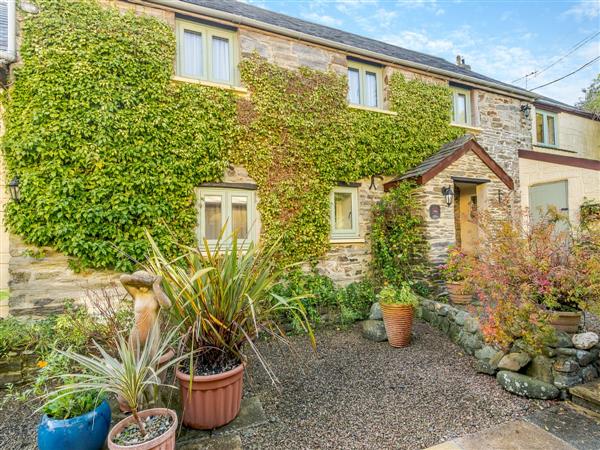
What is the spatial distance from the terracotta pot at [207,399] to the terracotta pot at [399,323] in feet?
9.67

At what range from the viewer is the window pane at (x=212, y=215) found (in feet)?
19.6

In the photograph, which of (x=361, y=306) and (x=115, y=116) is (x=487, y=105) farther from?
(x=115, y=116)

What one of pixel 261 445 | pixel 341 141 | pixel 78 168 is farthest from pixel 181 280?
pixel 341 141

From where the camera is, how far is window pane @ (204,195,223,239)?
597 centimetres

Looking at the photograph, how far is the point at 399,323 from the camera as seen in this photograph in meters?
4.85

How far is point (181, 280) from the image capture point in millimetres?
2789

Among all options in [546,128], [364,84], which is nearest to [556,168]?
[546,128]

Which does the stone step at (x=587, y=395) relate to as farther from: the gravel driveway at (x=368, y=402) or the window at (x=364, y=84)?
the window at (x=364, y=84)

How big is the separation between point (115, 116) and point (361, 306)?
596 cm

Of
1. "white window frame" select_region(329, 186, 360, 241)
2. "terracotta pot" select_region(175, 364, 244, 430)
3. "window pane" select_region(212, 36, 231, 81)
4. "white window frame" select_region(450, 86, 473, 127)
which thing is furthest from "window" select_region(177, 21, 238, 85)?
"white window frame" select_region(450, 86, 473, 127)

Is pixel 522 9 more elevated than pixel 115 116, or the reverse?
pixel 522 9

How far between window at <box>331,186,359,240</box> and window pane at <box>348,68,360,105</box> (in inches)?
91.6

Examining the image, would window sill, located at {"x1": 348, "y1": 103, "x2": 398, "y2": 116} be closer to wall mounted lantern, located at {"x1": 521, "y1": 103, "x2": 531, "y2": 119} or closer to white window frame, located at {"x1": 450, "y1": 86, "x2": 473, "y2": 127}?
white window frame, located at {"x1": 450, "y1": 86, "x2": 473, "y2": 127}

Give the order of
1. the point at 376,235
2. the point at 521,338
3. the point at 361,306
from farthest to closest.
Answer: the point at 376,235
the point at 361,306
the point at 521,338
